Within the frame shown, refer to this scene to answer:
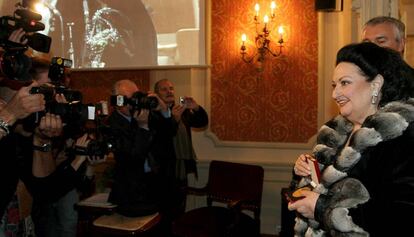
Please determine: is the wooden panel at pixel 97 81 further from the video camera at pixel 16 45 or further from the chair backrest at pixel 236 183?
the video camera at pixel 16 45

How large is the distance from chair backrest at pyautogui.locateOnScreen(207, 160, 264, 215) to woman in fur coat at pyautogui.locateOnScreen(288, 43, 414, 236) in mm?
1745

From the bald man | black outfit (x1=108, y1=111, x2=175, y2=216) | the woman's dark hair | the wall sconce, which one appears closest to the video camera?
black outfit (x1=108, y1=111, x2=175, y2=216)

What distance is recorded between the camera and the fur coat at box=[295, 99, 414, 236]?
1.35m

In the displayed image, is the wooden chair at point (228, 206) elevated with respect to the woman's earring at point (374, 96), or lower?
lower

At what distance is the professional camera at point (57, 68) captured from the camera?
192cm

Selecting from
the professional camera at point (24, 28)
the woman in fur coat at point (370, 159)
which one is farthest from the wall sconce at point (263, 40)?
the professional camera at point (24, 28)

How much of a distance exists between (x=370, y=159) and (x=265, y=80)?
8.06 ft

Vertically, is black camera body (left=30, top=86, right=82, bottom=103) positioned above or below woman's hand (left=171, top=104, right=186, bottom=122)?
above

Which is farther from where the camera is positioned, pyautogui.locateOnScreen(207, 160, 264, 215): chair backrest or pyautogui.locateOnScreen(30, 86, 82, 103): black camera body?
pyautogui.locateOnScreen(207, 160, 264, 215): chair backrest

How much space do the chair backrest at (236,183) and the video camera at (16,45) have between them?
210cm

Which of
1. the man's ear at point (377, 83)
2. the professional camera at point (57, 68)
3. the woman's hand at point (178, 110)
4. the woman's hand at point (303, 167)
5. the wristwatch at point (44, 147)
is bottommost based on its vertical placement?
the woman's hand at point (303, 167)

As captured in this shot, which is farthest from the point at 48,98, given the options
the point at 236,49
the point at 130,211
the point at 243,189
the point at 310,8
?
the point at 310,8

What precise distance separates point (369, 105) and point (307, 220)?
0.50 m

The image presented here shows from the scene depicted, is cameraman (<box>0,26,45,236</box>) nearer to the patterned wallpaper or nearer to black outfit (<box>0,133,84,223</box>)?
black outfit (<box>0,133,84,223</box>)
